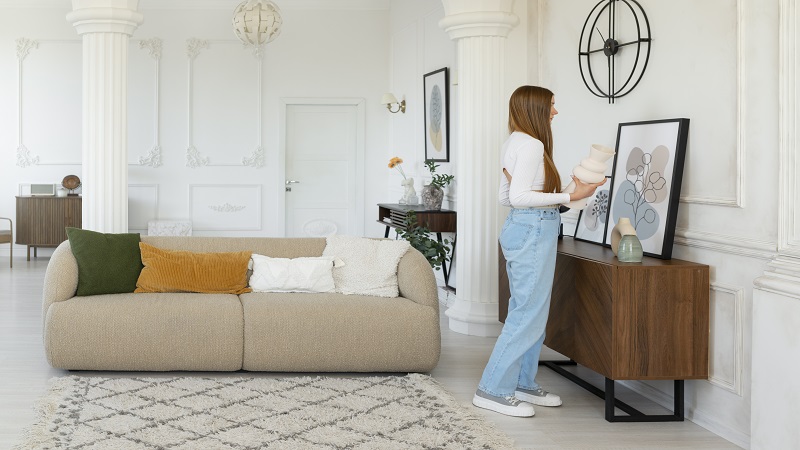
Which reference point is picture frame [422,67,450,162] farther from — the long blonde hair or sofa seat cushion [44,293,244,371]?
the long blonde hair

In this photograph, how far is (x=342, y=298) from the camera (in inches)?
214

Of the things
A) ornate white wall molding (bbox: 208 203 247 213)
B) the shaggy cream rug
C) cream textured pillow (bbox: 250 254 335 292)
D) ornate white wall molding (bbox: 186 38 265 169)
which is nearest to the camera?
the shaggy cream rug

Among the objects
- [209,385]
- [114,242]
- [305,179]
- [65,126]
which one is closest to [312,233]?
[305,179]

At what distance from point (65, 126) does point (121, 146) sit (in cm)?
477

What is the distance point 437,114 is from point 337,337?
4.06 m

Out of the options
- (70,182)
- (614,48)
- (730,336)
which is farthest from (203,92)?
(730,336)

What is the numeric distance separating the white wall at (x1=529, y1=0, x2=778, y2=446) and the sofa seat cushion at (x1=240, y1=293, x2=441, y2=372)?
1235 millimetres

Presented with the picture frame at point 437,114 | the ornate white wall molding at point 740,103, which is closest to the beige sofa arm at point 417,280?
the ornate white wall molding at point 740,103

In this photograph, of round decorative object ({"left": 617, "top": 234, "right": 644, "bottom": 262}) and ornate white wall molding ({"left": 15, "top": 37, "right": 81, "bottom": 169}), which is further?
ornate white wall molding ({"left": 15, "top": 37, "right": 81, "bottom": 169})

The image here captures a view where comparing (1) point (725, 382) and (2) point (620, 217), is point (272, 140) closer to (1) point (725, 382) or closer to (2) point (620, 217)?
(2) point (620, 217)

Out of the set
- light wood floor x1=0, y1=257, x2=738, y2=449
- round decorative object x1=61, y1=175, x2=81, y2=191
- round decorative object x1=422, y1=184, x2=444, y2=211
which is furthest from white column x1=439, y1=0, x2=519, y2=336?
round decorative object x1=61, y1=175, x2=81, y2=191

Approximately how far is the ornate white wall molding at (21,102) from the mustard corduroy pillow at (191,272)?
20.3 ft

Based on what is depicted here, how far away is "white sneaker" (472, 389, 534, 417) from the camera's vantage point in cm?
446

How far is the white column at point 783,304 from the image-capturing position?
138 inches
